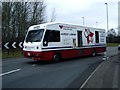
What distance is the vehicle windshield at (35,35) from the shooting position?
1702 centimetres

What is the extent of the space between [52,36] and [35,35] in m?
1.23

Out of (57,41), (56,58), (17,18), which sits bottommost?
(56,58)

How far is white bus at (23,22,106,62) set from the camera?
16.8 meters

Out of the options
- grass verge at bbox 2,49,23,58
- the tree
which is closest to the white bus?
grass verge at bbox 2,49,23,58

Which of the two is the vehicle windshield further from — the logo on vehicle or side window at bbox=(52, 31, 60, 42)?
the logo on vehicle

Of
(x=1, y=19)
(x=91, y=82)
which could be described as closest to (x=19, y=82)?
(x=91, y=82)

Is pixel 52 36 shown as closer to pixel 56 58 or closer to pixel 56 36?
pixel 56 36

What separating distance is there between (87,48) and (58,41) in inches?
191

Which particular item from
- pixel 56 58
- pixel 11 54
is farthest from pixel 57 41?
pixel 11 54

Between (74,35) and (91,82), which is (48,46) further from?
(91,82)

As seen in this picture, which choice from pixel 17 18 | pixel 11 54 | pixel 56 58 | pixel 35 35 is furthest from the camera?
pixel 17 18

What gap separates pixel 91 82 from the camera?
950 cm

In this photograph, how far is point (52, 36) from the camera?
1756 cm

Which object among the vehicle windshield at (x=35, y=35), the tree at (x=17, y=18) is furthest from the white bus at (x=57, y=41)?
the tree at (x=17, y=18)
